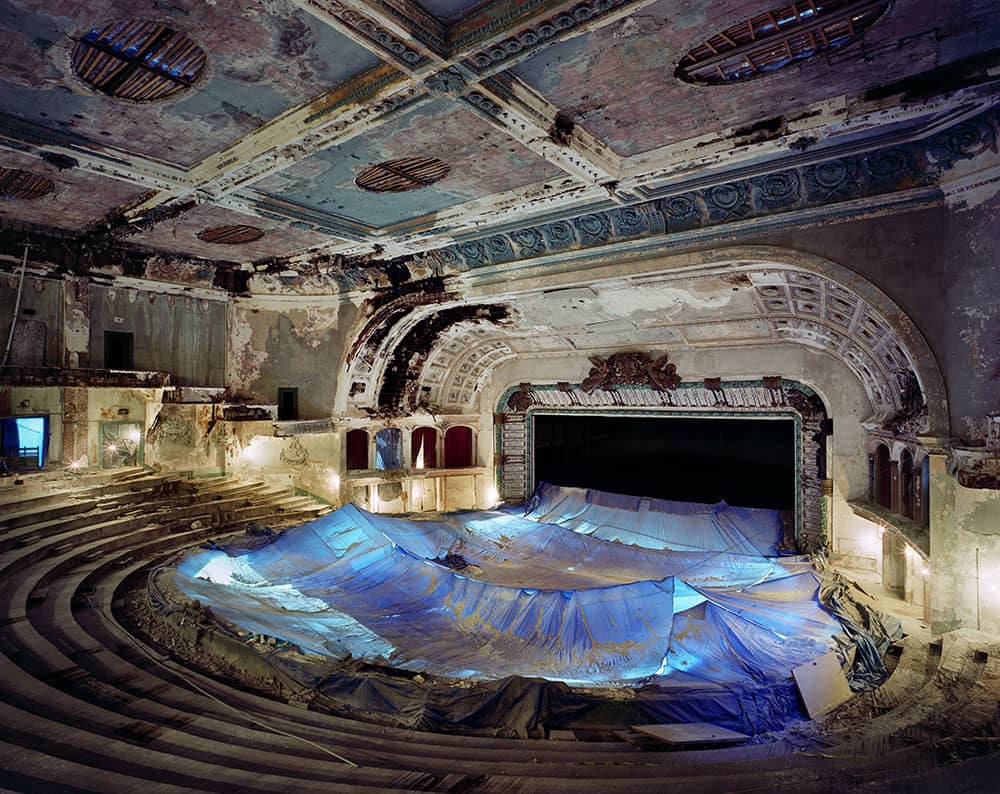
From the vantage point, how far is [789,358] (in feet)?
39.6

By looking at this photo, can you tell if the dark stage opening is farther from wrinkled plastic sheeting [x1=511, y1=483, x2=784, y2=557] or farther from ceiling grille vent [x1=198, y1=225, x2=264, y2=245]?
ceiling grille vent [x1=198, y1=225, x2=264, y2=245]

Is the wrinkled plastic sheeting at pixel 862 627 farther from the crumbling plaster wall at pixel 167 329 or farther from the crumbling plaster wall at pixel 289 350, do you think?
the crumbling plaster wall at pixel 167 329

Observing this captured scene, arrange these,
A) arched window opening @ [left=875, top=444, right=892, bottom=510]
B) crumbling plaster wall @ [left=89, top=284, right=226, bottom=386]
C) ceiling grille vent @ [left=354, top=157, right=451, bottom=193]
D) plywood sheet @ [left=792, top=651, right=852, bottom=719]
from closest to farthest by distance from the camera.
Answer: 1. plywood sheet @ [left=792, top=651, right=852, bottom=719]
2. ceiling grille vent @ [left=354, top=157, right=451, bottom=193]
3. arched window opening @ [left=875, top=444, right=892, bottom=510]
4. crumbling plaster wall @ [left=89, top=284, right=226, bottom=386]

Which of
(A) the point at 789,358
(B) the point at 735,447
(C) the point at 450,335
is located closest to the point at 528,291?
(C) the point at 450,335

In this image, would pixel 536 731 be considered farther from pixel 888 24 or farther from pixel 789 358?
pixel 789 358

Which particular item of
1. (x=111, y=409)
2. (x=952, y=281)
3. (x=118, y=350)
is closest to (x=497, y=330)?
(x=118, y=350)

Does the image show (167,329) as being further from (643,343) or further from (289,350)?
(643,343)

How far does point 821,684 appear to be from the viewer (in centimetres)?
627

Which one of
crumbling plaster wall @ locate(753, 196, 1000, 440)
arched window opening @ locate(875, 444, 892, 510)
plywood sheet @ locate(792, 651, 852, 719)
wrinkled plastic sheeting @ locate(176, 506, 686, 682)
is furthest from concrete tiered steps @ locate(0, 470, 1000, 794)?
arched window opening @ locate(875, 444, 892, 510)

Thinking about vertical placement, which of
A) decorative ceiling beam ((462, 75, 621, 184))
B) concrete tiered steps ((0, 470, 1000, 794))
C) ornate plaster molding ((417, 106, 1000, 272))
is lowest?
concrete tiered steps ((0, 470, 1000, 794))

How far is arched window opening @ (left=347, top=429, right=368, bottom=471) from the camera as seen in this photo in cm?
1491

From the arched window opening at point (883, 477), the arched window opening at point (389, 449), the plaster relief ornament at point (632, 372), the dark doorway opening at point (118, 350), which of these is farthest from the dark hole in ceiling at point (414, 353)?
the arched window opening at point (883, 477)

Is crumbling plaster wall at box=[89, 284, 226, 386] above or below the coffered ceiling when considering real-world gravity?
below

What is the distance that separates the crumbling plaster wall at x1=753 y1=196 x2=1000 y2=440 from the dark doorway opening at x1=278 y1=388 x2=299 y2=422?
12508mm
